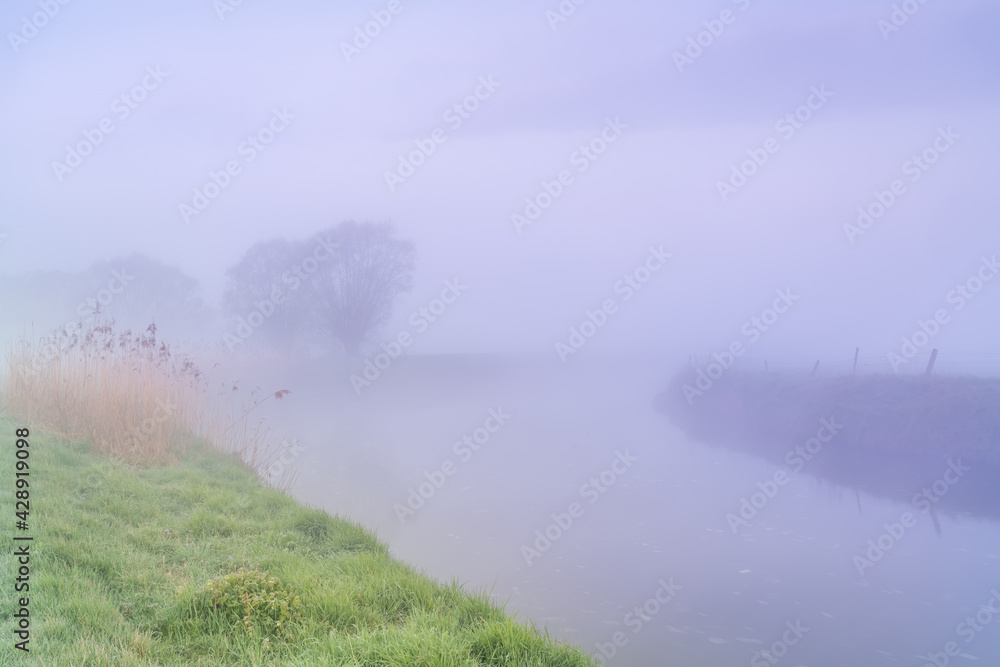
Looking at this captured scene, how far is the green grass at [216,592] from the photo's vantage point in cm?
364

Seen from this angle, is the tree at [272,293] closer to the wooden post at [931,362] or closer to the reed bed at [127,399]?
the reed bed at [127,399]

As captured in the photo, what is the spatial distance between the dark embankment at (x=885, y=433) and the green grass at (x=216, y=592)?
44.0ft

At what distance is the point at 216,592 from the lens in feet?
13.3

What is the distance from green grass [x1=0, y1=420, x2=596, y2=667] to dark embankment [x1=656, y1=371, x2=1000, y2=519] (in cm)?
1341

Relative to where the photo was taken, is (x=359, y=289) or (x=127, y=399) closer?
(x=127, y=399)

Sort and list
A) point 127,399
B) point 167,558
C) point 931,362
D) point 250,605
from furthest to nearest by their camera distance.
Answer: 1. point 931,362
2. point 127,399
3. point 167,558
4. point 250,605

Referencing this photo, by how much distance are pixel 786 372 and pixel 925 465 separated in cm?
722

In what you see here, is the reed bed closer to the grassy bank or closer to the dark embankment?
the grassy bank

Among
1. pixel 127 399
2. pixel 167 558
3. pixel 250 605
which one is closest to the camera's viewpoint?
pixel 250 605

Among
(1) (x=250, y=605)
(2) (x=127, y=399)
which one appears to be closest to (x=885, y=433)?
(1) (x=250, y=605)

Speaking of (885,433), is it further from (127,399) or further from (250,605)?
(127,399)

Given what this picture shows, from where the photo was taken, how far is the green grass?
364 centimetres

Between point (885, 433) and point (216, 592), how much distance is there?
19.2 metres

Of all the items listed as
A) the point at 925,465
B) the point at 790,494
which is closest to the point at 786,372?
the point at 925,465
